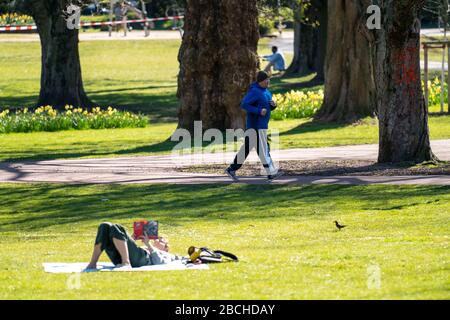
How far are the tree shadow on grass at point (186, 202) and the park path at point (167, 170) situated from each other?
642 millimetres

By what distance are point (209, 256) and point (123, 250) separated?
89cm

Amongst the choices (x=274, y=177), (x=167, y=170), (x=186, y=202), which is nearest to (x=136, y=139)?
(x=167, y=170)

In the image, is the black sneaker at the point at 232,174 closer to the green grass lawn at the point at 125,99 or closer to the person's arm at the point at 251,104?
the person's arm at the point at 251,104

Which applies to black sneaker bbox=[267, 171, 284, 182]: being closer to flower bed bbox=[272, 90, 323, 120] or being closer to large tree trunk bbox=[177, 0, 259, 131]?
large tree trunk bbox=[177, 0, 259, 131]

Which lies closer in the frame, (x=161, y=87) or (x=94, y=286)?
(x=94, y=286)

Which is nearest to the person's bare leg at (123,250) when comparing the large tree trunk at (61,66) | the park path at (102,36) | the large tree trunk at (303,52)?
the large tree trunk at (61,66)

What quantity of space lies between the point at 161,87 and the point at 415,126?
26900 millimetres

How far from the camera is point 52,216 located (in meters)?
17.5

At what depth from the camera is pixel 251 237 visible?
14.7 metres

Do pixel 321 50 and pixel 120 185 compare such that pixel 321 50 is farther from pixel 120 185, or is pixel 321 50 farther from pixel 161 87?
pixel 120 185

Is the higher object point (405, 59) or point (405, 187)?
point (405, 59)

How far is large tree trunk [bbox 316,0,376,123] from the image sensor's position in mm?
30531

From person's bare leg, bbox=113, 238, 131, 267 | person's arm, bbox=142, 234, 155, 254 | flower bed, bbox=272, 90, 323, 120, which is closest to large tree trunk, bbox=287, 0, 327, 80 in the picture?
flower bed, bbox=272, 90, 323, 120
